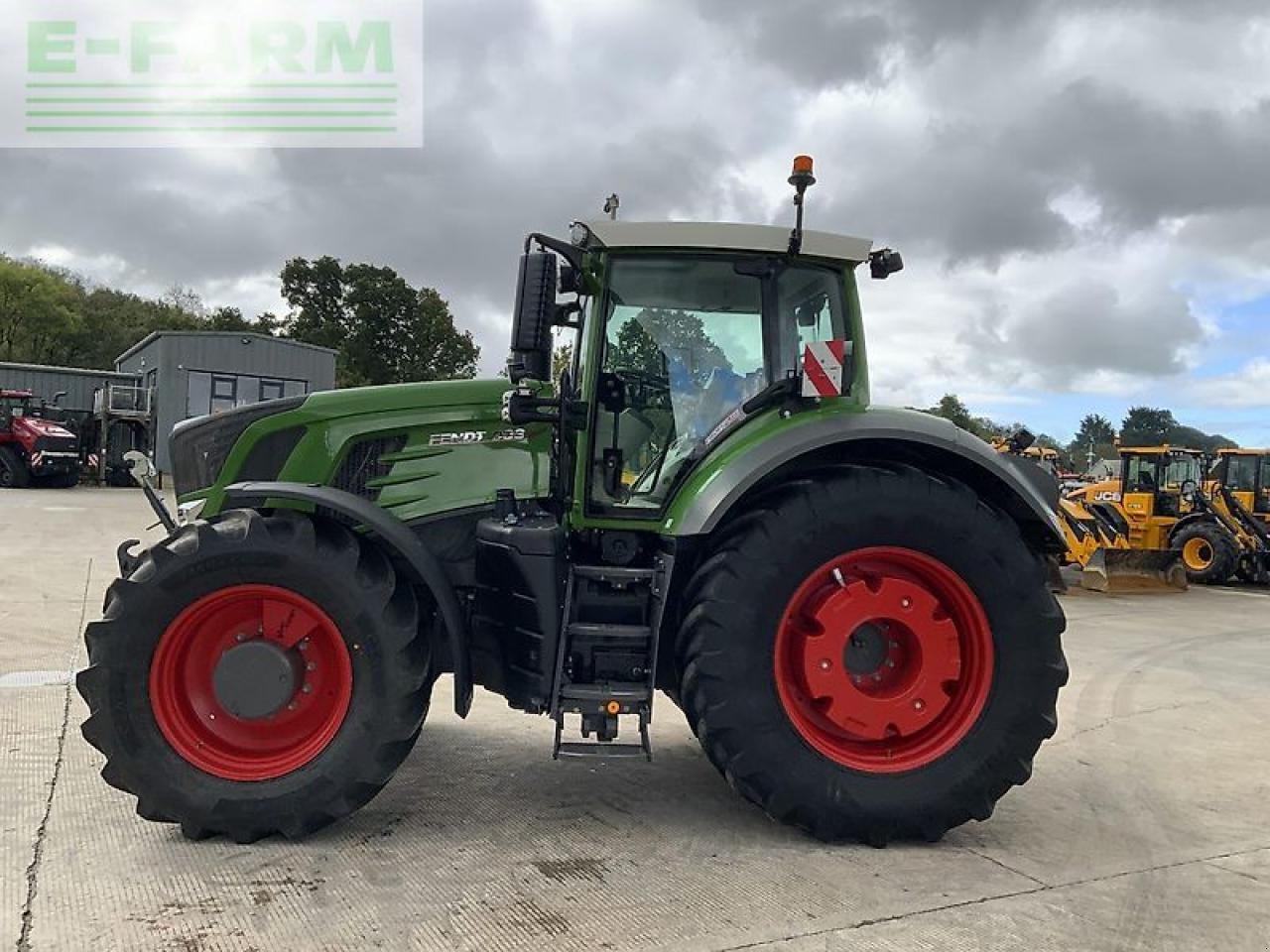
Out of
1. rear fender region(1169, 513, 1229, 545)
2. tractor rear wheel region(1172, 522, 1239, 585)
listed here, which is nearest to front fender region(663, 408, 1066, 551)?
tractor rear wheel region(1172, 522, 1239, 585)

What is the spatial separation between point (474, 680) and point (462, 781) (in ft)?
1.85

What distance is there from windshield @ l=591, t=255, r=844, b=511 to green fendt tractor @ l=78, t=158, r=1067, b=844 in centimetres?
1

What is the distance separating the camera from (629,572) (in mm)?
3623

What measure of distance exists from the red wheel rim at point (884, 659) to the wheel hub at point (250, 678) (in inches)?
70.9

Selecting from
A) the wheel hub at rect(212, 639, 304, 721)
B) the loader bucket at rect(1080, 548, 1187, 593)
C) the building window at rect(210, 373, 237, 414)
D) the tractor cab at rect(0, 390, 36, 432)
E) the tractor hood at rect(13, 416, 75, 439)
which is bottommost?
the loader bucket at rect(1080, 548, 1187, 593)

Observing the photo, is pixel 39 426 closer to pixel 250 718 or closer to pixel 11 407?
pixel 11 407

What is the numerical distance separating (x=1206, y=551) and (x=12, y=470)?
2593 centimetres

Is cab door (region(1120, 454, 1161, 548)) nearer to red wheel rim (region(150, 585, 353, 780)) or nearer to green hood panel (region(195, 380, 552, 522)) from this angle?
green hood panel (region(195, 380, 552, 522))

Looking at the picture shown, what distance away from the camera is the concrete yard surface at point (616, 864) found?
2.78 meters

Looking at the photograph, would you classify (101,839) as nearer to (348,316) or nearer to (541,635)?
(541,635)

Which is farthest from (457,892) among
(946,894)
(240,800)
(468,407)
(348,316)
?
(348,316)

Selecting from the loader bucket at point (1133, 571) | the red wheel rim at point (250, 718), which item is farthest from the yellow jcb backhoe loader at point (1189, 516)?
the red wheel rim at point (250, 718)

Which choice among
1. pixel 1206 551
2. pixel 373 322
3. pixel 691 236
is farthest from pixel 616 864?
pixel 373 322

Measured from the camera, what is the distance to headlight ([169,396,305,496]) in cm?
393
